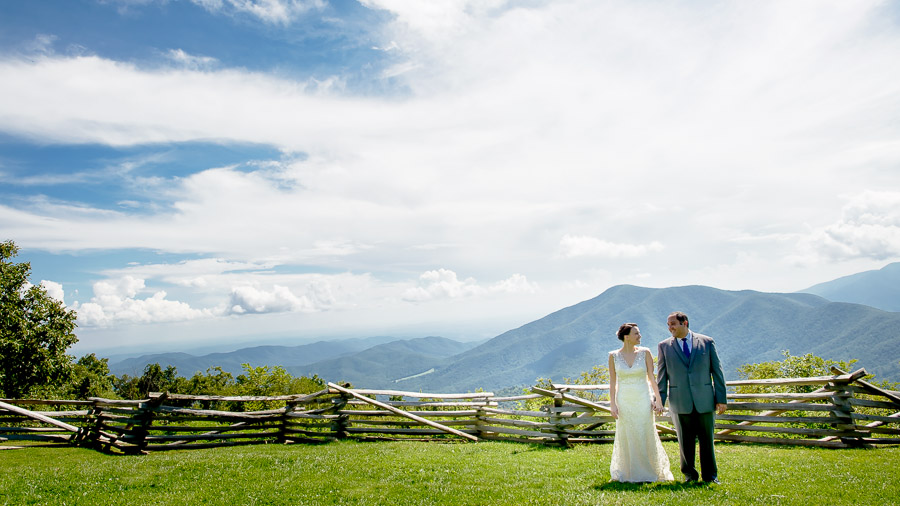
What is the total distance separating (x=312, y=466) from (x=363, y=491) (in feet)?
8.27

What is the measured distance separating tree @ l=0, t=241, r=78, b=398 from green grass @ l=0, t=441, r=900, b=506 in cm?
2423

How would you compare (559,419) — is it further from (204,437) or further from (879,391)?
(204,437)

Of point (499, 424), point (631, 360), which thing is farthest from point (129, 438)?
point (631, 360)

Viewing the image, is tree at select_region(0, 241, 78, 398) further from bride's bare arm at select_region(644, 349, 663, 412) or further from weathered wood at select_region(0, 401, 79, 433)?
bride's bare arm at select_region(644, 349, 663, 412)

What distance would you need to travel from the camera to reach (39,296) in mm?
31188

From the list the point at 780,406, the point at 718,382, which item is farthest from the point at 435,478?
the point at 780,406

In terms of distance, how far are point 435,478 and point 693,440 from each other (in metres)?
4.32

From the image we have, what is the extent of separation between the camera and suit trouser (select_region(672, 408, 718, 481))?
7.22m

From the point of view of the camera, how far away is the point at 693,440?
24.4ft

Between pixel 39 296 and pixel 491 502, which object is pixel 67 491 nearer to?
pixel 491 502

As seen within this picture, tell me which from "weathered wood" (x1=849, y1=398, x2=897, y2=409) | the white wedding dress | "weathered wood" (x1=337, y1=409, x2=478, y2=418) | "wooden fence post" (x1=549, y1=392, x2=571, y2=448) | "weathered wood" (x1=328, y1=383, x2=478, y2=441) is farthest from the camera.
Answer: "weathered wood" (x1=337, y1=409, x2=478, y2=418)

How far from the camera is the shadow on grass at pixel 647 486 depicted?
22.7 feet

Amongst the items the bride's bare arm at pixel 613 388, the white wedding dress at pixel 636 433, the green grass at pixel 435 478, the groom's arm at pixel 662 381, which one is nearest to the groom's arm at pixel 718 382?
the groom's arm at pixel 662 381

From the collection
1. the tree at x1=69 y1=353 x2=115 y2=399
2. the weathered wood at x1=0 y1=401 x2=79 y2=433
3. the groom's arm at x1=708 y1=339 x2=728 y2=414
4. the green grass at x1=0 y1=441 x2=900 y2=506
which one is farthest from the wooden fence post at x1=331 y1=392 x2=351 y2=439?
the tree at x1=69 y1=353 x2=115 y2=399
